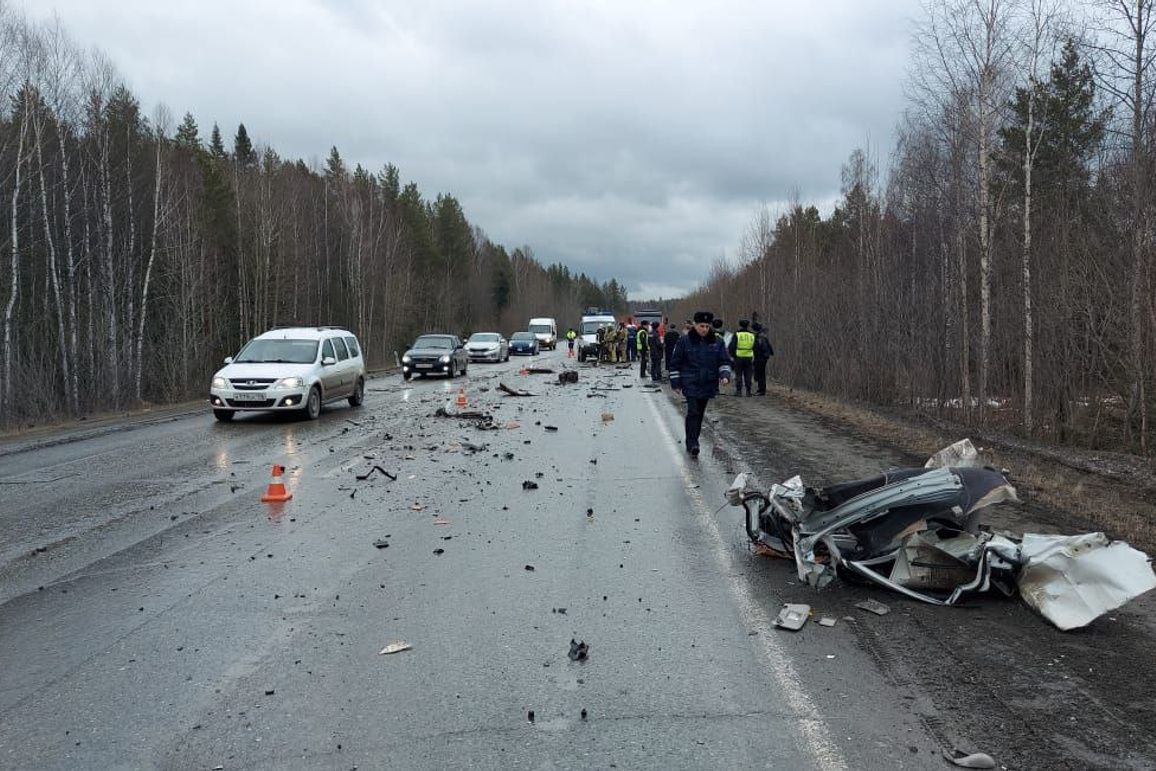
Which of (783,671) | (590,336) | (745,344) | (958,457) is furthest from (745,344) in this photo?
(590,336)

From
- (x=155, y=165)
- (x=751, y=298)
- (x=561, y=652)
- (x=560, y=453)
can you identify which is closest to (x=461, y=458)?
(x=560, y=453)

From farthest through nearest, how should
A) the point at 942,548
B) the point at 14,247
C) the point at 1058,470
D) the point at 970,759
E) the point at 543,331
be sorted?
the point at 543,331, the point at 14,247, the point at 1058,470, the point at 942,548, the point at 970,759

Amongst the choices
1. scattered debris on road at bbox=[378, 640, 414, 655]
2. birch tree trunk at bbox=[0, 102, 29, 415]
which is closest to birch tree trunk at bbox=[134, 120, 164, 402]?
birch tree trunk at bbox=[0, 102, 29, 415]

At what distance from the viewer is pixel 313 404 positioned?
15648 millimetres

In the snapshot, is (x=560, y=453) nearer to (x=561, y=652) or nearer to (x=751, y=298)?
(x=561, y=652)

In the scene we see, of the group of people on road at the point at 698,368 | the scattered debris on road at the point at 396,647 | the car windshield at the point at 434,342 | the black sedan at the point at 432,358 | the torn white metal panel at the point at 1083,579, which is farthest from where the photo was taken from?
the car windshield at the point at 434,342

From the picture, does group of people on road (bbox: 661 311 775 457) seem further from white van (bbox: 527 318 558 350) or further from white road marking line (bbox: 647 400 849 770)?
white van (bbox: 527 318 558 350)

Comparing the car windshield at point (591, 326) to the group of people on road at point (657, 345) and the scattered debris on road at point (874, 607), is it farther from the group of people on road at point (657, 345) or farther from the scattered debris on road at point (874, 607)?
the scattered debris on road at point (874, 607)

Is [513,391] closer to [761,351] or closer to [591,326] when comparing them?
[761,351]

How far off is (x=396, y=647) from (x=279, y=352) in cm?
1305

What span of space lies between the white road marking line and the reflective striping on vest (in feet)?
49.1

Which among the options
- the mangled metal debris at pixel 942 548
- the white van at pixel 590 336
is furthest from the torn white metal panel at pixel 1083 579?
the white van at pixel 590 336

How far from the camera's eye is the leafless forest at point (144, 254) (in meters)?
23.7

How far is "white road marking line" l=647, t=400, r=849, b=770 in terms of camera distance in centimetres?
316
